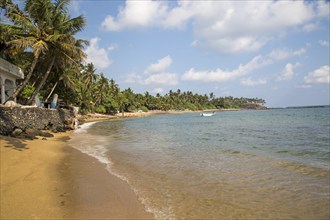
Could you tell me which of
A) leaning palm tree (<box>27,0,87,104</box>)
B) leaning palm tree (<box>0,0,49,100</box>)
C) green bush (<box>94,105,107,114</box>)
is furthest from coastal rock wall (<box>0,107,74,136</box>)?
green bush (<box>94,105,107,114</box>)

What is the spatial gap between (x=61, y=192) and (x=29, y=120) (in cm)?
1529

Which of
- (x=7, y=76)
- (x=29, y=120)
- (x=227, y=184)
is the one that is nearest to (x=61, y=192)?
(x=227, y=184)

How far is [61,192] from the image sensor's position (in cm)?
643

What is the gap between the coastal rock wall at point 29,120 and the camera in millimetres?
15338

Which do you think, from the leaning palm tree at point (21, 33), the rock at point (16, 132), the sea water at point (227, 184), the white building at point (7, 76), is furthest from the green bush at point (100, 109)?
the sea water at point (227, 184)

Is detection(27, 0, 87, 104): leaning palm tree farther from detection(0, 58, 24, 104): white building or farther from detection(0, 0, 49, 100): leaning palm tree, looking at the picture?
detection(0, 58, 24, 104): white building

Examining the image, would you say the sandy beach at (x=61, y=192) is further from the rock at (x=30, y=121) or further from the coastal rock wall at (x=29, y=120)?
the coastal rock wall at (x=29, y=120)

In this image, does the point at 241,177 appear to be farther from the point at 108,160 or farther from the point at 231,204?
the point at 108,160

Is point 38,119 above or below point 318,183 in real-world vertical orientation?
above

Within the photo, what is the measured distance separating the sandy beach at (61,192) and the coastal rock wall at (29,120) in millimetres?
6177

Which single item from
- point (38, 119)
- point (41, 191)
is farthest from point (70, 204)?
point (38, 119)

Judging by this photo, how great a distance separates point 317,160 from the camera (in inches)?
460

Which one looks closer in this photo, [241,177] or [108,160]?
[241,177]

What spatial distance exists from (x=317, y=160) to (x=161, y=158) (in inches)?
275
